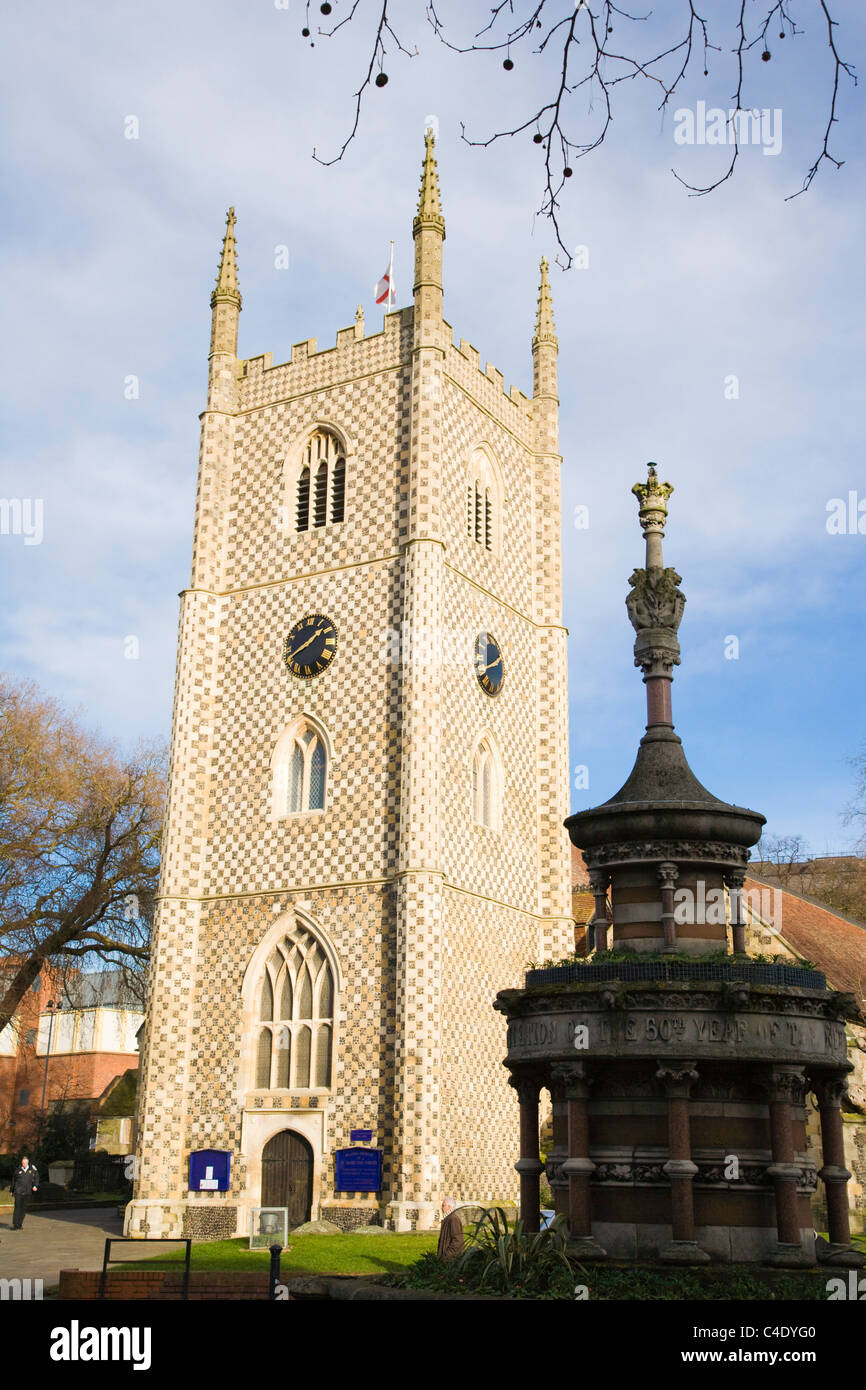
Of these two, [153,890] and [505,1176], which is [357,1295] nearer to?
[505,1176]

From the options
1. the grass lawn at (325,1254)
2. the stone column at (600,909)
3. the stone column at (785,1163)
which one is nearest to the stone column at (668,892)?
the stone column at (600,909)

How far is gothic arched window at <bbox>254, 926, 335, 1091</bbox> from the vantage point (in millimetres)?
30547

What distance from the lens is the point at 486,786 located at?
34.2 meters

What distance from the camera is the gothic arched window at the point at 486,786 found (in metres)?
33.7

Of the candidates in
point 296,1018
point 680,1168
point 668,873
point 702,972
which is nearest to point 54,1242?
point 296,1018

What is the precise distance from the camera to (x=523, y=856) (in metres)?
35.1

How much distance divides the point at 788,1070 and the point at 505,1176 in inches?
696

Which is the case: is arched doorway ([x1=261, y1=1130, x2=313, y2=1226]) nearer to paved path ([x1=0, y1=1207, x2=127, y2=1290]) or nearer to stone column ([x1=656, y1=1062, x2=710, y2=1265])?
paved path ([x1=0, y1=1207, x2=127, y2=1290])

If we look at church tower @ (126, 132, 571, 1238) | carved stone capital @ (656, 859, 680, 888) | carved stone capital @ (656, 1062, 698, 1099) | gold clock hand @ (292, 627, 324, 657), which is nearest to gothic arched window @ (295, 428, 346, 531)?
church tower @ (126, 132, 571, 1238)

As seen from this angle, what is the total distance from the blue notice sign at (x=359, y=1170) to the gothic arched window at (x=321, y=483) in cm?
1561

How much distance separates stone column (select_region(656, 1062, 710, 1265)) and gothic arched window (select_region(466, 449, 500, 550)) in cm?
2246

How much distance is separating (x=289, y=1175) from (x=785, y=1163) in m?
17.6

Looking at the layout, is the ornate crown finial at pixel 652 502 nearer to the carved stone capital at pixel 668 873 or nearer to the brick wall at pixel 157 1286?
the carved stone capital at pixel 668 873
